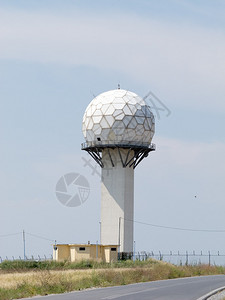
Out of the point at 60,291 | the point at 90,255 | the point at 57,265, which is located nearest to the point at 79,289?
the point at 60,291

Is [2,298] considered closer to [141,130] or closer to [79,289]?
[79,289]

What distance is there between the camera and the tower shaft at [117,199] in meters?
64.8

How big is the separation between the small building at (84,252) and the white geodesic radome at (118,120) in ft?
36.9

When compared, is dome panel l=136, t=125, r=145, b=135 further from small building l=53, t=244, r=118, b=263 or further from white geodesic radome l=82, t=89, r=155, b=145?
small building l=53, t=244, r=118, b=263

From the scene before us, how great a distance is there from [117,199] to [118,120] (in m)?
8.39

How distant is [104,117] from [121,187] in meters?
7.68

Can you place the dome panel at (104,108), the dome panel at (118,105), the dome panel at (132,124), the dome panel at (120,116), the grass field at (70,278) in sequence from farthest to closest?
the dome panel at (104,108)
the dome panel at (118,105)
the dome panel at (132,124)
the dome panel at (120,116)
the grass field at (70,278)

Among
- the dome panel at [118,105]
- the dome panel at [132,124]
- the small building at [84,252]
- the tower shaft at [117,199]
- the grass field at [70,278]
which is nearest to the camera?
the grass field at [70,278]

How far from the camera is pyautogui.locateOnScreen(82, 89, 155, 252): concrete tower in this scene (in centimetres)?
6506

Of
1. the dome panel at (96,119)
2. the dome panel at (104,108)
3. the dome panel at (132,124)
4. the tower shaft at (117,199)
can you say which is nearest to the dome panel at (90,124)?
the dome panel at (96,119)

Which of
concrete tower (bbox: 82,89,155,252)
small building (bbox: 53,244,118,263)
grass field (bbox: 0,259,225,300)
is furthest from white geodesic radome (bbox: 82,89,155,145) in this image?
grass field (bbox: 0,259,225,300)

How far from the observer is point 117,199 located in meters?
65.5

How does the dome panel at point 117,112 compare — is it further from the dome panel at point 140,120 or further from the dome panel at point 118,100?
the dome panel at point 140,120

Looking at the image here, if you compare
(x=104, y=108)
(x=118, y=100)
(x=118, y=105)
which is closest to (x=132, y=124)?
(x=118, y=105)
